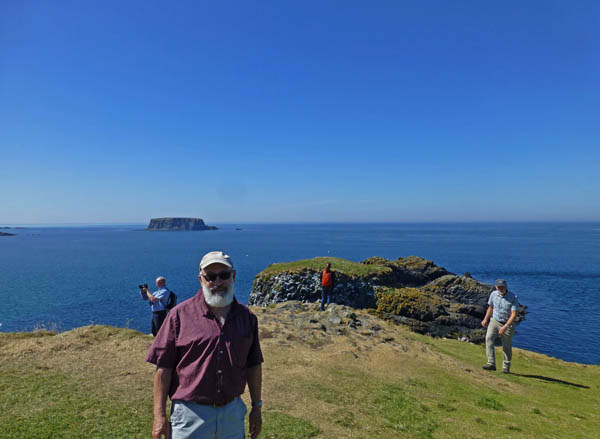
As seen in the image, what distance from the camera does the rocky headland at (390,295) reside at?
1173 inches

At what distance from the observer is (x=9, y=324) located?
114ft

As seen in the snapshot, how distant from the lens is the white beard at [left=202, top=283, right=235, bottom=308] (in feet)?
13.6

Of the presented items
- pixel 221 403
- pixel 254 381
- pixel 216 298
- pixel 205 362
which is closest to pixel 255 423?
pixel 254 381

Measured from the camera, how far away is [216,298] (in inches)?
163

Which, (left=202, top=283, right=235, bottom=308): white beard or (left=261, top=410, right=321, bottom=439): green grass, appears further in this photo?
(left=261, top=410, right=321, bottom=439): green grass

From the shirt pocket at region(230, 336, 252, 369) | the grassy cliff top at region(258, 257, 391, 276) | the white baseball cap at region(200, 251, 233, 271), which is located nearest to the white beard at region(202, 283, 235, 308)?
the white baseball cap at region(200, 251, 233, 271)

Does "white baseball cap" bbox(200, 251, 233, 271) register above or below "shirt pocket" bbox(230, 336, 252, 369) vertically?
above

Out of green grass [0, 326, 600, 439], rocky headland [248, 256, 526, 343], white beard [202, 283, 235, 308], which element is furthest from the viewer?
rocky headland [248, 256, 526, 343]

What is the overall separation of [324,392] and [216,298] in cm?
720

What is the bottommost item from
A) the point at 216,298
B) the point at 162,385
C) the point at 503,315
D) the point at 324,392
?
the point at 324,392

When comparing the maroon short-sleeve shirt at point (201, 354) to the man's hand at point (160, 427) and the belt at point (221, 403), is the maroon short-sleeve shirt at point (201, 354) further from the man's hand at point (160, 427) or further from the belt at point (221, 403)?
the man's hand at point (160, 427)

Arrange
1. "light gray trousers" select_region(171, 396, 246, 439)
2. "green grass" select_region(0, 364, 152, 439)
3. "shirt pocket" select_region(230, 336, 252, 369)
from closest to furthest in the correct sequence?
"light gray trousers" select_region(171, 396, 246, 439)
"shirt pocket" select_region(230, 336, 252, 369)
"green grass" select_region(0, 364, 152, 439)

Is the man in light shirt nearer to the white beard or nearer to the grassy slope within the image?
the grassy slope

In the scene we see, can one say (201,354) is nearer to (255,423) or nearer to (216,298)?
(216,298)
